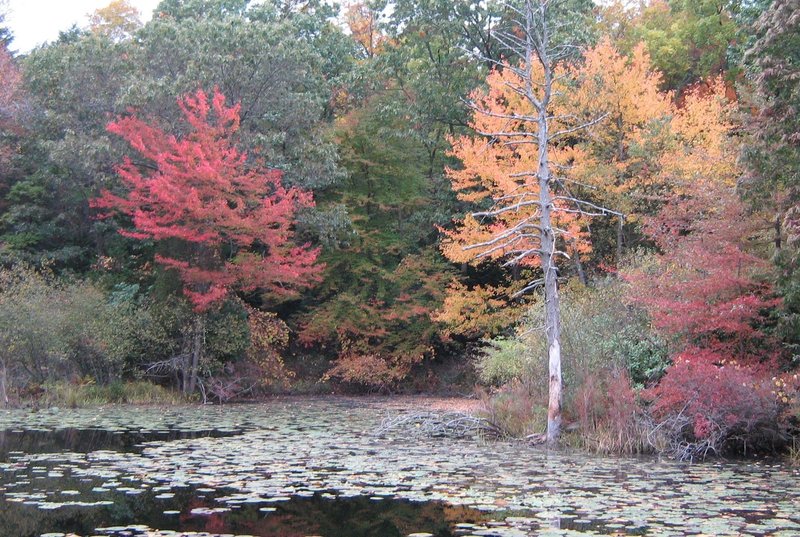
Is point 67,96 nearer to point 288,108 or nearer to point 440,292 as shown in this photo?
point 288,108

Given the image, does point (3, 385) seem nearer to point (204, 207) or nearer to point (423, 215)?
point (204, 207)

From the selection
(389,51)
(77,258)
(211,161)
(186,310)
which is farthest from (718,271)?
(77,258)

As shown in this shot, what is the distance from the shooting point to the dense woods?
43.8 ft

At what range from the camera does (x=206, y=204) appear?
20.4 m

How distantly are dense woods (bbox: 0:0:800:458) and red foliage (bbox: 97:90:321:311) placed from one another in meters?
0.09

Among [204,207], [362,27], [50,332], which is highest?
[362,27]

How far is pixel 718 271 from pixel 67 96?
1941 centimetres

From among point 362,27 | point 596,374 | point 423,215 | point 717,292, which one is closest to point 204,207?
point 423,215

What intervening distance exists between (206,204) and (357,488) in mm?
12887

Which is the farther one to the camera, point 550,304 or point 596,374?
point 596,374

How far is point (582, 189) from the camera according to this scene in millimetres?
23766

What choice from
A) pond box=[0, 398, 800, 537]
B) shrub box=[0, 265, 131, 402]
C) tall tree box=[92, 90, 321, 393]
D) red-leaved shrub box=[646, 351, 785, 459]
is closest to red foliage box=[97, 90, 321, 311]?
tall tree box=[92, 90, 321, 393]

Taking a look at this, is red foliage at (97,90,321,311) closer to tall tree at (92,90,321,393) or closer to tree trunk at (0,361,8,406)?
tall tree at (92,90,321,393)

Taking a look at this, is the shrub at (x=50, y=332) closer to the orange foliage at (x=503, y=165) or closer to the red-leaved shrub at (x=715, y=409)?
the orange foliage at (x=503, y=165)
